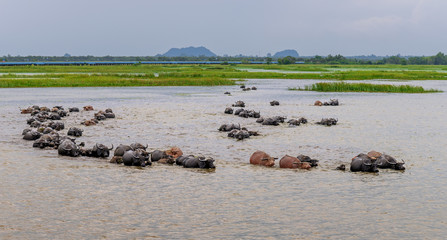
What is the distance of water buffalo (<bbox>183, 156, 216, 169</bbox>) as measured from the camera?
17.1 meters

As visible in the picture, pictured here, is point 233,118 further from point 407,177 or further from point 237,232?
point 237,232

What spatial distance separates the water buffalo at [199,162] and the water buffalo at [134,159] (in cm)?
144

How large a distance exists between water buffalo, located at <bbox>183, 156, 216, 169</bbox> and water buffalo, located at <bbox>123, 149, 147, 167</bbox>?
1435 millimetres

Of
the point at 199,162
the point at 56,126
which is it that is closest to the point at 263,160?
the point at 199,162

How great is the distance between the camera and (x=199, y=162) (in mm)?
17188

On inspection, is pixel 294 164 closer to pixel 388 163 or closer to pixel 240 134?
pixel 388 163

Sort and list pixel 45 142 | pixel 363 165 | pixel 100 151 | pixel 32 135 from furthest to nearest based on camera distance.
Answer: pixel 32 135, pixel 45 142, pixel 100 151, pixel 363 165

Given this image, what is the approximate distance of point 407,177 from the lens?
53.2 ft

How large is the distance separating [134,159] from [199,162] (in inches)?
88.3

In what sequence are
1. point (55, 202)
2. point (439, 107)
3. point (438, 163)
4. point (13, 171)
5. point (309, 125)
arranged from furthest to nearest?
point (439, 107) < point (309, 125) < point (438, 163) < point (13, 171) < point (55, 202)

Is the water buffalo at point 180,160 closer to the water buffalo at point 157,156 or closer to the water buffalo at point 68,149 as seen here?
the water buffalo at point 157,156

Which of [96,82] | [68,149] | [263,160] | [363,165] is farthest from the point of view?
[96,82]

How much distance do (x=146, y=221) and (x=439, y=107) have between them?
115ft

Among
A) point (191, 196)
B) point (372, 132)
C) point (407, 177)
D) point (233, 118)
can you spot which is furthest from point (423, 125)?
point (191, 196)
